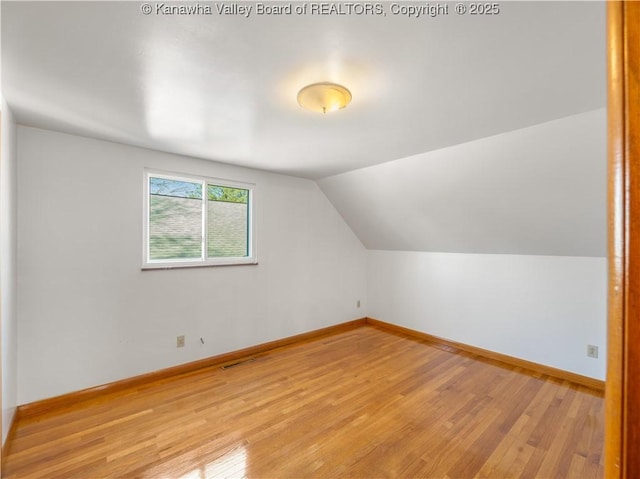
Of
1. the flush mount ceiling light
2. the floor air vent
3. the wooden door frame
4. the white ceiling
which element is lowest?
the floor air vent

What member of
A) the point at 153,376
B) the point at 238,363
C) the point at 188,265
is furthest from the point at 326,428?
the point at 188,265

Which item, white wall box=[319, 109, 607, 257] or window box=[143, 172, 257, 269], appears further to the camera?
window box=[143, 172, 257, 269]

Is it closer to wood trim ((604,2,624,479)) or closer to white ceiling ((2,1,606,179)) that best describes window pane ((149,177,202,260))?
white ceiling ((2,1,606,179))

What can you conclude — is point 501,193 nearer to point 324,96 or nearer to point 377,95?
point 377,95

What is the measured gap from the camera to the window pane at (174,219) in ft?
9.97

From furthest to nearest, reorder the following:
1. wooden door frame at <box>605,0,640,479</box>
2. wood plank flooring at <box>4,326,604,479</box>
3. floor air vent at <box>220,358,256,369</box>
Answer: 1. floor air vent at <box>220,358,256,369</box>
2. wood plank flooring at <box>4,326,604,479</box>
3. wooden door frame at <box>605,0,640,479</box>

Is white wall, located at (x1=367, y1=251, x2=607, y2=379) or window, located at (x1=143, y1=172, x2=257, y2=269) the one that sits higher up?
window, located at (x1=143, y1=172, x2=257, y2=269)

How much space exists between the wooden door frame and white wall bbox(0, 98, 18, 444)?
2.69m

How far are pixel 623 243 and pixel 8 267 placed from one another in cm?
304

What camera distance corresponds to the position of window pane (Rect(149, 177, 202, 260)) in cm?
304

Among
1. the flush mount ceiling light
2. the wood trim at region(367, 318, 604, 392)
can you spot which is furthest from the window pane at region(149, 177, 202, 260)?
the wood trim at region(367, 318, 604, 392)

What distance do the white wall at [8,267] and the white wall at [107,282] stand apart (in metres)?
0.11

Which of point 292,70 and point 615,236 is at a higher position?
point 292,70

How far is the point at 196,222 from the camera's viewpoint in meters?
3.31
